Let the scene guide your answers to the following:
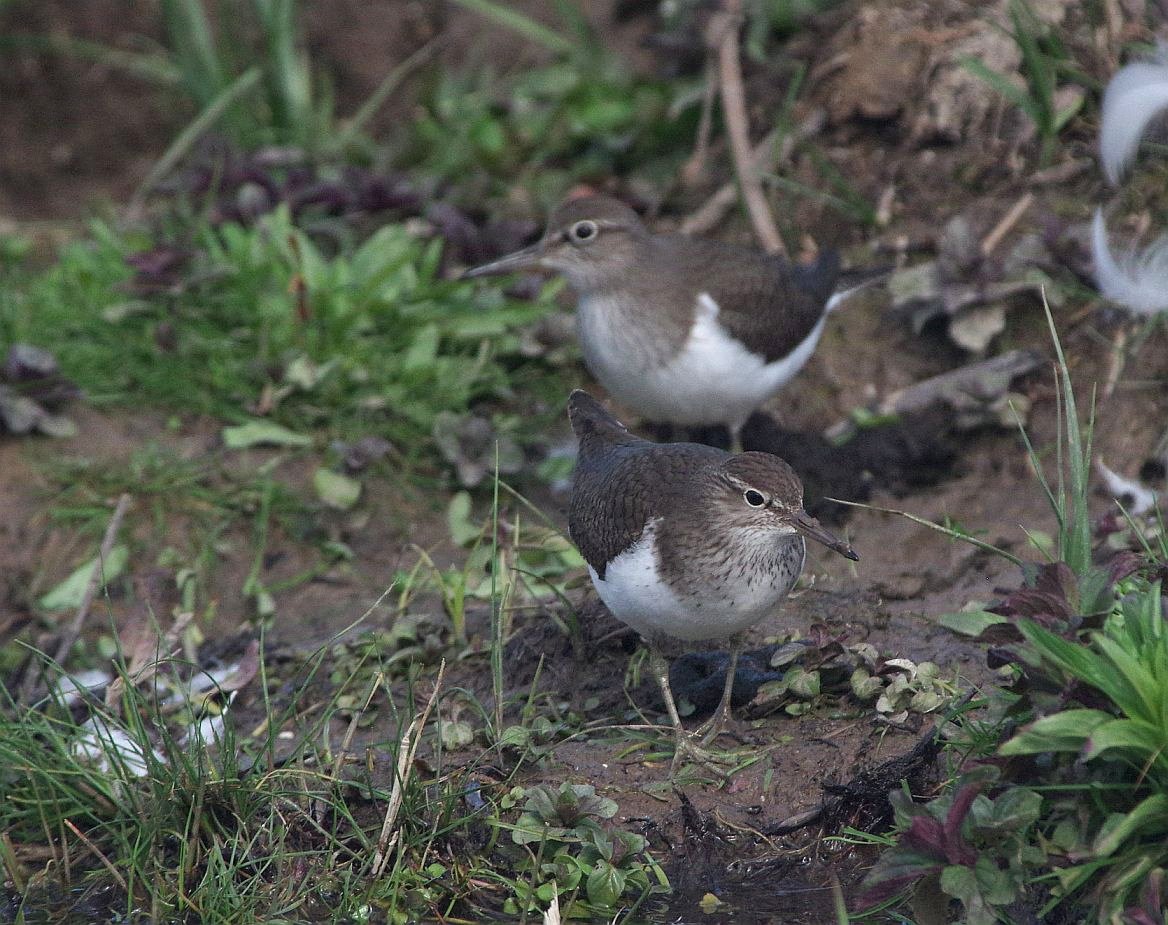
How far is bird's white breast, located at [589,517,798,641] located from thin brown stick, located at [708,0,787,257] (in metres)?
2.80

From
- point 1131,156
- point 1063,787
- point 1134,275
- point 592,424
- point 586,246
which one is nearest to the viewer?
point 1063,787

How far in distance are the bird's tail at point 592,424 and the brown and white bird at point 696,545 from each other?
1.53 feet

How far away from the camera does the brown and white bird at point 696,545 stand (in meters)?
3.98

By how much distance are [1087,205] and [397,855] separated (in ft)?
13.6

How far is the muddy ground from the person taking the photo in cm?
401

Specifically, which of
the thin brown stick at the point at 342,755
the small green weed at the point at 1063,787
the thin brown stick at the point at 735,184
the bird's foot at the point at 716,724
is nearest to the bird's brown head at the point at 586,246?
the thin brown stick at the point at 735,184

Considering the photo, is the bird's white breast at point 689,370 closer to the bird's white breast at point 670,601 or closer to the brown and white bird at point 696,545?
the brown and white bird at point 696,545

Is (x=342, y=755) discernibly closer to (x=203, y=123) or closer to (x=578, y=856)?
A: (x=578, y=856)

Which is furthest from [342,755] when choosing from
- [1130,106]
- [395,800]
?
[1130,106]

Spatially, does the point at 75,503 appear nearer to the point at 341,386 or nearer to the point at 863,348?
the point at 341,386

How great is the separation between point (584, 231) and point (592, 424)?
1469 millimetres

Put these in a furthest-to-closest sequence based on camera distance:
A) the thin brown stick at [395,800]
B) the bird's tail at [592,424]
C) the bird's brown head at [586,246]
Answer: the bird's brown head at [586,246]
the bird's tail at [592,424]
the thin brown stick at [395,800]

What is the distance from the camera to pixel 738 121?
692 cm

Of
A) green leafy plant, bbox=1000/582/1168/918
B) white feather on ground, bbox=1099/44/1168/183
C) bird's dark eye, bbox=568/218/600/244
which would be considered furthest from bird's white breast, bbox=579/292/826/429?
green leafy plant, bbox=1000/582/1168/918
